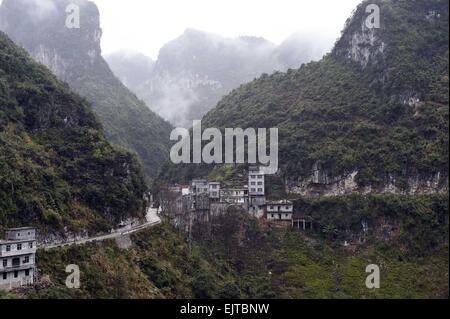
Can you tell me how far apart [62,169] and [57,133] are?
5773 mm

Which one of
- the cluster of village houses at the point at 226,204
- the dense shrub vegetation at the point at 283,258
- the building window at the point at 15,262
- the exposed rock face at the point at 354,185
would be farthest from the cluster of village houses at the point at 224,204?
the building window at the point at 15,262

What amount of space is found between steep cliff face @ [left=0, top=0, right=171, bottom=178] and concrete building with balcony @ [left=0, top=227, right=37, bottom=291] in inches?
3089

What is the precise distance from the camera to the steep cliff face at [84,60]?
12388 cm

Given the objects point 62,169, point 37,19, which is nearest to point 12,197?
point 62,169

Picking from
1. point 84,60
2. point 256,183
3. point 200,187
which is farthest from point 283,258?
point 84,60

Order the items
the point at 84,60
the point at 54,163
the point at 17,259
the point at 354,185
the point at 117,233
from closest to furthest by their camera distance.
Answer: the point at 17,259
the point at 117,233
the point at 54,163
the point at 354,185
the point at 84,60

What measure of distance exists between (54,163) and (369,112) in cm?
3866

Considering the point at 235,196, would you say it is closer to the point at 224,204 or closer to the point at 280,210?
the point at 224,204

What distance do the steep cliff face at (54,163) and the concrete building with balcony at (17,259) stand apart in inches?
89.6

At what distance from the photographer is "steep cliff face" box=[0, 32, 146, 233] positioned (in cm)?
4622

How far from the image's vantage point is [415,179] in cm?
6253

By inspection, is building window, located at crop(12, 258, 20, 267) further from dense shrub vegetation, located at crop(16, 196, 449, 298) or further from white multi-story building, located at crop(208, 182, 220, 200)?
white multi-story building, located at crop(208, 182, 220, 200)

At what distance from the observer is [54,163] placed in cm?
5350

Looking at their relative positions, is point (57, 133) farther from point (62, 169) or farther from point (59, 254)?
point (59, 254)
